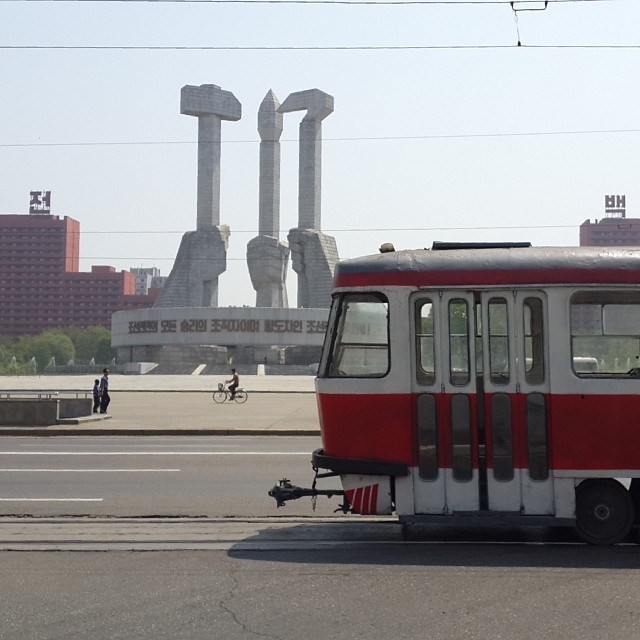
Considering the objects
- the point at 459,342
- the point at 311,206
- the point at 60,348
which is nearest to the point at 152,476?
the point at 459,342

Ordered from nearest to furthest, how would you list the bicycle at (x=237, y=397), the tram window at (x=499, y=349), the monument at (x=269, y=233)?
the tram window at (x=499, y=349) → the bicycle at (x=237, y=397) → the monument at (x=269, y=233)

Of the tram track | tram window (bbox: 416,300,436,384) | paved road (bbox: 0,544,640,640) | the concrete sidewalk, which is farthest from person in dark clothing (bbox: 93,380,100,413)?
tram window (bbox: 416,300,436,384)

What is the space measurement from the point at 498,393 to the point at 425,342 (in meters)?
0.87

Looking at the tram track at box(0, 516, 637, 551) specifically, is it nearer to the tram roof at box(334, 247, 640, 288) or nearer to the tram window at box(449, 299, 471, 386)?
the tram window at box(449, 299, 471, 386)

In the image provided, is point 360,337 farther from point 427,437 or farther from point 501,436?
point 501,436

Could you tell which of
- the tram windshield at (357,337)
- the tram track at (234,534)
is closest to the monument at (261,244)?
the tram track at (234,534)

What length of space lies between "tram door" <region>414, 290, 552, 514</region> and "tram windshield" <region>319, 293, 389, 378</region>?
0.56 metres

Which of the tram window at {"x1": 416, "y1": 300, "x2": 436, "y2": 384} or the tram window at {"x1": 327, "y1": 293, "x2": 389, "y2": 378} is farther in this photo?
the tram window at {"x1": 327, "y1": 293, "x2": 389, "y2": 378}

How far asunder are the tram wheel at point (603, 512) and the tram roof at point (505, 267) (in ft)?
6.66

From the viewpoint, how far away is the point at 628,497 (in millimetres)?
9250

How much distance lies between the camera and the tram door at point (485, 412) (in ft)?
30.3

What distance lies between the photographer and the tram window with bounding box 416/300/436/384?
9.45 m

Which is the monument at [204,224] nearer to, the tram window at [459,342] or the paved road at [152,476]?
the paved road at [152,476]

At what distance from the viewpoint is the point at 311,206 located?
104m
